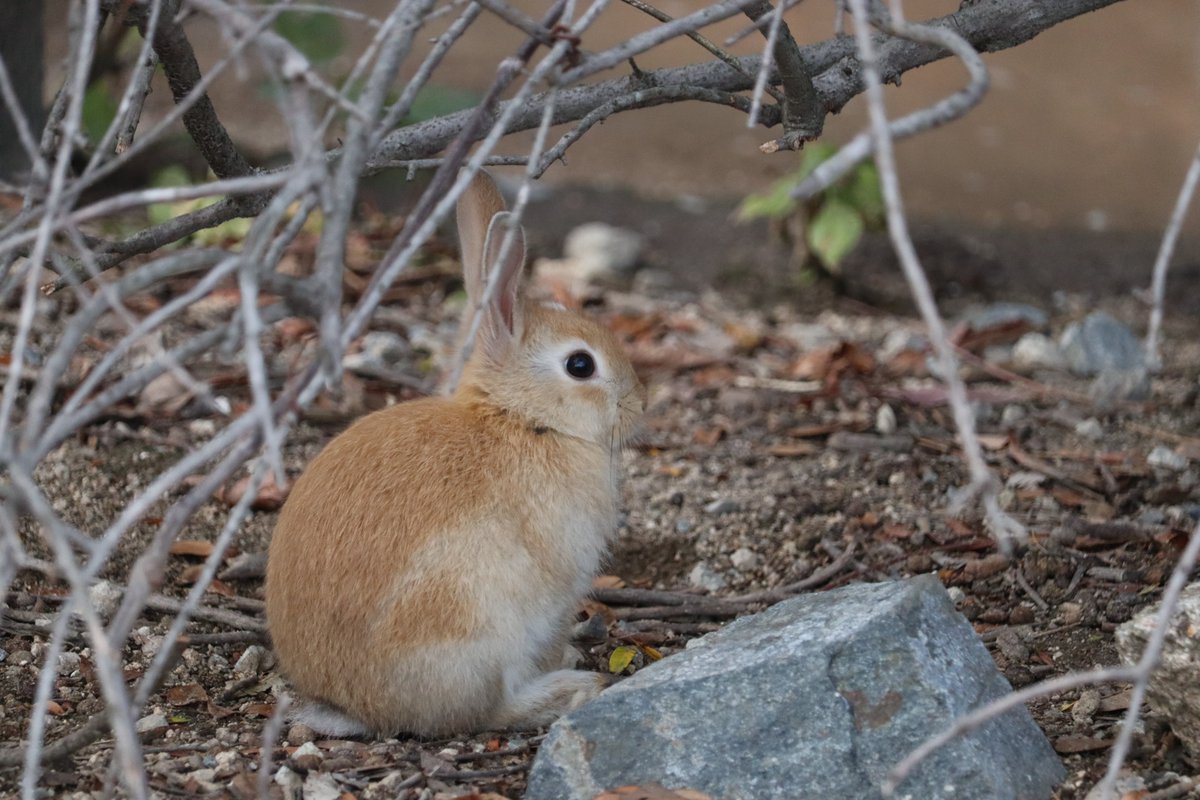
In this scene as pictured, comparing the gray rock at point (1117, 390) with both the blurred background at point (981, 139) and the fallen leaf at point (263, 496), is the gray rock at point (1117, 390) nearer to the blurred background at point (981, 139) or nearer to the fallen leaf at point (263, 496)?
the blurred background at point (981, 139)

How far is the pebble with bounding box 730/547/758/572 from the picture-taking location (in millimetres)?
4617

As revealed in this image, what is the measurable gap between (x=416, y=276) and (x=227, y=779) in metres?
4.46

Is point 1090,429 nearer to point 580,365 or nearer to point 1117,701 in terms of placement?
point 1117,701

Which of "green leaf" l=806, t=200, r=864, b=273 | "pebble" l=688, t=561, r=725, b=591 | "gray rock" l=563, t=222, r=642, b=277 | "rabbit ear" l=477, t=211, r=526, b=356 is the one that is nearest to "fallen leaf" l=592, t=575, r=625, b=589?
Result: "pebble" l=688, t=561, r=725, b=591

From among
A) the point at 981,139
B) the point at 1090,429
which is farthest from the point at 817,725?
the point at 981,139

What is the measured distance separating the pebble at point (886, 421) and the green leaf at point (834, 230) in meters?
1.61

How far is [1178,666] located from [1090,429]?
2.69m

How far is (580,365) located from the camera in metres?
3.99

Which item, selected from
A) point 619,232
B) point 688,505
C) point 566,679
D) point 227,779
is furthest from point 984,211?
point 227,779

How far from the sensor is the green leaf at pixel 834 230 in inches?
281

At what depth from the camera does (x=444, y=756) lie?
335 cm

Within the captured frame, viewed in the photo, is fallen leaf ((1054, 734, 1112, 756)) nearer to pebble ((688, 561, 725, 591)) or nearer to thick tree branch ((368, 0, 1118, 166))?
pebble ((688, 561, 725, 591))

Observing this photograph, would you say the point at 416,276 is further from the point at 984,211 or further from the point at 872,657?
the point at 872,657

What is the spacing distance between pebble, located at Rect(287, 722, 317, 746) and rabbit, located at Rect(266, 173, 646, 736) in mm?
19
